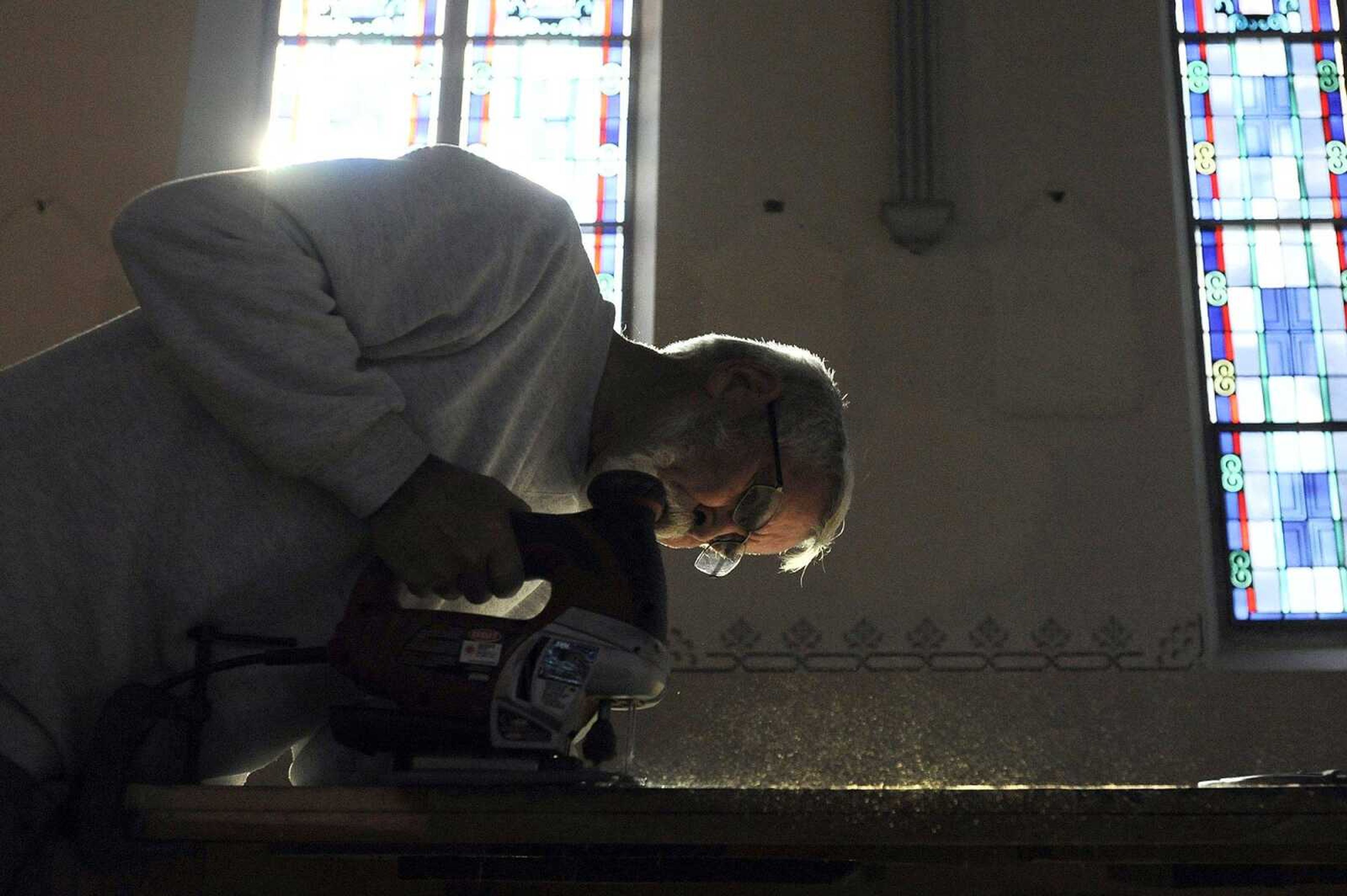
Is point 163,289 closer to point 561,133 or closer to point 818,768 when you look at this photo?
point 818,768

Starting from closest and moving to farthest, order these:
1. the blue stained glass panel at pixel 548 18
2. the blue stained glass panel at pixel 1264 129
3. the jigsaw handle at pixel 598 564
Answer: the jigsaw handle at pixel 598 564
the blue stained glass panel at pixel 1264 129
the blue stained glass panel at pixel 548 18

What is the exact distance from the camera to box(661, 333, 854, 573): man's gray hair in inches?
69.3

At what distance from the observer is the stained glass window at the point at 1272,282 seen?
448cm

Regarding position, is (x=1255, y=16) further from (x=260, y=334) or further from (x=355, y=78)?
(x=260, y=334)

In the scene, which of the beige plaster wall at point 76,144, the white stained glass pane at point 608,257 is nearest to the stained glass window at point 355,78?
the beige plaster wall at point 76,144

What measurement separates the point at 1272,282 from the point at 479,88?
2.75 metres

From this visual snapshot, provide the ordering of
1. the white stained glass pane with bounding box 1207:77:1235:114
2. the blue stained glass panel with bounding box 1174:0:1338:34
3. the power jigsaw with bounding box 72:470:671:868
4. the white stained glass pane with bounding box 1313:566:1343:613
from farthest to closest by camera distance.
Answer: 1. the blue stained glass panel with bounding box 1174:0:1338:34
2. the white stained glass pane with bounding box 1207:77:1235:114
3. the white stained glass pane with bounding box 1313:566:1343:613
4. the power jigsaw with bounding box 72:470:671:868

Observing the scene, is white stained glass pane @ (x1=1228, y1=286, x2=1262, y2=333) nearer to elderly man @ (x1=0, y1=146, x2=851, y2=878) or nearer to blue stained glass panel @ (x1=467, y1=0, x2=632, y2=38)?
blue stained glass panel @ (x1=467, y1=0, x2=632, y2=38)

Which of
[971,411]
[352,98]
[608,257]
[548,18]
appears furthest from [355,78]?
[971,411]

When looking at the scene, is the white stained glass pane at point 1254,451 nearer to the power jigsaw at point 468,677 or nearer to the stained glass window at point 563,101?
the stained glass window at point 563,101

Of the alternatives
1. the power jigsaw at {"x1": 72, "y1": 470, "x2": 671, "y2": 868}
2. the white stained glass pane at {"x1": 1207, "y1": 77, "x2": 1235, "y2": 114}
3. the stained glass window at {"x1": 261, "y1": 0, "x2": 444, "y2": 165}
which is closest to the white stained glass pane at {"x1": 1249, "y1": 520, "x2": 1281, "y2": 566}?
the white stained glass pane at {"x1": 1207, "y1": 77, "x2": 1235, "y2": 114}

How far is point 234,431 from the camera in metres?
1.29

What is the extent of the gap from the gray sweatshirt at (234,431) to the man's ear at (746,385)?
0.41 m

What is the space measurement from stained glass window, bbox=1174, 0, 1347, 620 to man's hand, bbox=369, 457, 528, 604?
11.9ft
